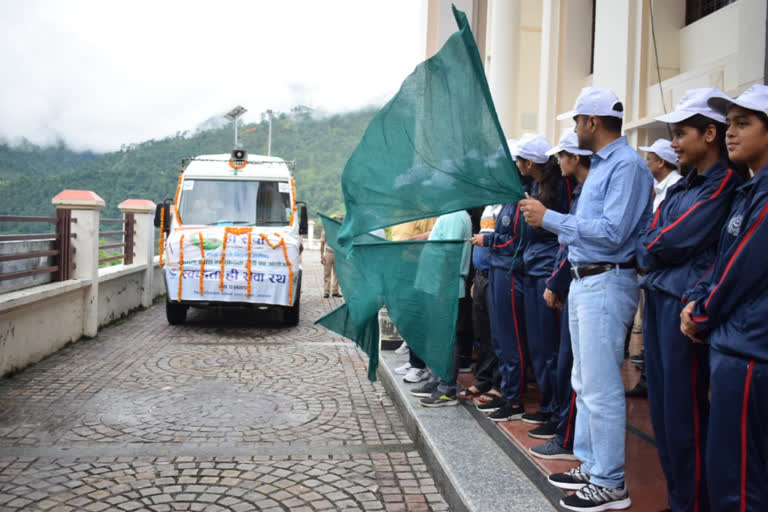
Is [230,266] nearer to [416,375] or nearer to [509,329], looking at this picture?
[416,375]

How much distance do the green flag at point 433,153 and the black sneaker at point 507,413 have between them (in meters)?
1.75

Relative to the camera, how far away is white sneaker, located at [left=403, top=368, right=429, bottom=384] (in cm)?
595

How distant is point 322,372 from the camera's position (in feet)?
24.0

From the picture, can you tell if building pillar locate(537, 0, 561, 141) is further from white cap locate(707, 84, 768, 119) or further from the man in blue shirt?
white cap locate(707, 84, 768, 119)

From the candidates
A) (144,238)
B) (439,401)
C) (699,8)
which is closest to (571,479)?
(439,401)

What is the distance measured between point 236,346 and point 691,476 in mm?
6830

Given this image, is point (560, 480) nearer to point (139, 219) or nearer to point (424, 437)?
point (424, 437)

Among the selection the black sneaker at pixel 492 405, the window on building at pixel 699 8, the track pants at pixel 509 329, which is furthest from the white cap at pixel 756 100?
the window on building at pixel 699 8

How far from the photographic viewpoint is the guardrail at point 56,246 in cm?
728

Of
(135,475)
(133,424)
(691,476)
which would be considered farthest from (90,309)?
(691,476)

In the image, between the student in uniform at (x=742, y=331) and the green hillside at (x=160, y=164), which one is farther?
the green hillside at (x=160, y=164)

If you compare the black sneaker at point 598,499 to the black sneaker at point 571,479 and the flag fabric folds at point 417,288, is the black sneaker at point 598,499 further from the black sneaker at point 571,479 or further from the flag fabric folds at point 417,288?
the flag fabric folds at point 417,288

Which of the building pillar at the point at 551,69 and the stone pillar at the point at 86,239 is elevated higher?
the building pillar at the point at 551,69

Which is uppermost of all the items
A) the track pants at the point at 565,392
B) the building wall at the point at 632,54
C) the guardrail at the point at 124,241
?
the building wall at the point at 632,54
